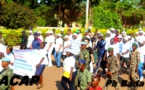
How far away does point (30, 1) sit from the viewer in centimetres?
4591

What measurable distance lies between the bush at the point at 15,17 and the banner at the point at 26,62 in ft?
48.3

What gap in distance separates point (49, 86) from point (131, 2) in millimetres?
54681

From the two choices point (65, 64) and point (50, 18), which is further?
point (50, 18)

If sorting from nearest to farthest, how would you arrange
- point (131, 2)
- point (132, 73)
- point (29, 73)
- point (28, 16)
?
point (132, 73)
point (29, 73)
point (28, 16)
point (131, 2)

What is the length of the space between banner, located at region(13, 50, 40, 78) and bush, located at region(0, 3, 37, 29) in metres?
14.7

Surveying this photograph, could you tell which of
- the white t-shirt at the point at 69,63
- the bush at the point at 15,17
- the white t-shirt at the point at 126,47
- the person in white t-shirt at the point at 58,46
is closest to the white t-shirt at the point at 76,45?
the person in white t-shirt at the point at 58,46

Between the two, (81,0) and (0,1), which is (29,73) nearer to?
(0,1)

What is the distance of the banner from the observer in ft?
32.1

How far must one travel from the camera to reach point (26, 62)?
10180 mm

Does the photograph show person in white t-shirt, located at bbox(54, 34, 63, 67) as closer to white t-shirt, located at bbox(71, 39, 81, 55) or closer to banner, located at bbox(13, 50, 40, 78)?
white t-shirt, located at bbox(71, 39, 81, 55)

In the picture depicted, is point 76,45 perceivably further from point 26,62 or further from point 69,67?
point 69,67

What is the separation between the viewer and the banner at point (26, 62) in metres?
9.78

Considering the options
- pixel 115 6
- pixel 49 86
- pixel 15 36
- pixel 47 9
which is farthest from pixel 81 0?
pixel 49 86

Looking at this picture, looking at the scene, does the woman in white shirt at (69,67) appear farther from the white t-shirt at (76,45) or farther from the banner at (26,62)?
the white t-shirt at (76,45)
